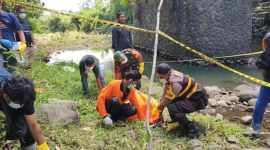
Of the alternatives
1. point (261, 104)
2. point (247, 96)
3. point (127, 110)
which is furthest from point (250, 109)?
point (127, 110)

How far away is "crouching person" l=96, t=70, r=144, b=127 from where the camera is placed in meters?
3.83

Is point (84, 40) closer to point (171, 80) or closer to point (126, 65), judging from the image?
point (126, 65)

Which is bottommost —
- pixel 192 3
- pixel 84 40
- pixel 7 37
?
pixel 84 40

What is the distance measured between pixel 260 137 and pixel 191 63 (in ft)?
26.7

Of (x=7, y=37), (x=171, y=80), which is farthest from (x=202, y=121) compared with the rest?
(x=7, y=37)

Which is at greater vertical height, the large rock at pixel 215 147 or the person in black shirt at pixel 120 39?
the person in black shirt at pixel 120 39

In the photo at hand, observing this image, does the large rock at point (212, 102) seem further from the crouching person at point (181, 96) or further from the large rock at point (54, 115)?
the large rock at point (54, 115)

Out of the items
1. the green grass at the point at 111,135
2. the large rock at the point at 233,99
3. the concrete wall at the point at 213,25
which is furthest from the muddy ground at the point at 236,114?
the concrete wall at the point at 213,25

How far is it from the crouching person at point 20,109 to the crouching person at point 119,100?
1382mm

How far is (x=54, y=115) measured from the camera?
3.71m

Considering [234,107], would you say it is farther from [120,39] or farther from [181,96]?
[120,39]

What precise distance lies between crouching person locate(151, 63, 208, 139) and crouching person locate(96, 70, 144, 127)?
39cm

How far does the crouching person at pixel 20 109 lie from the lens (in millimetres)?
2129

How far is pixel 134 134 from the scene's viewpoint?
373 centimetres
